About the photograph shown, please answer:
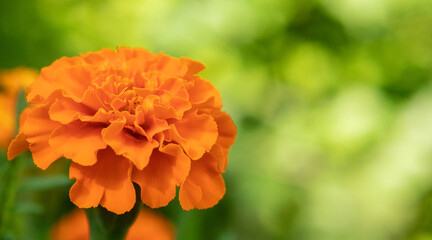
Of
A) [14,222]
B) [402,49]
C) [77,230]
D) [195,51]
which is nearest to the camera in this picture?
[14,222]

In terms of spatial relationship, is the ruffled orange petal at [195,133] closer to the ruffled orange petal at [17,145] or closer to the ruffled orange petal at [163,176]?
the ruffled orange petal at [163,176]

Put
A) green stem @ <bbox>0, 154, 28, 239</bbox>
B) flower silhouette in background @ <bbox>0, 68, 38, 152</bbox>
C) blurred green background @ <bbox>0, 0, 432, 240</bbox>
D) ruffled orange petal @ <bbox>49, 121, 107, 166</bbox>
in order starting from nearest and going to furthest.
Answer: ruffled orange petal @ <bbox>49, 121, 107, 166</bbox>, green stem @ <bbox>0, 154, 28, 239</bbox>, flower silhouette in background @ <bbox>0, 68, 38, 152</bbox>, blurred green background @ <bbox>0, 0, 432, 240</bbox>

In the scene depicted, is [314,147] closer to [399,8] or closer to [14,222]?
[399,8]

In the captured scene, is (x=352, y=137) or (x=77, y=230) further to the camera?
(x=352, y=137)

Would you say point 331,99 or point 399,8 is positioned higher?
point 399,8

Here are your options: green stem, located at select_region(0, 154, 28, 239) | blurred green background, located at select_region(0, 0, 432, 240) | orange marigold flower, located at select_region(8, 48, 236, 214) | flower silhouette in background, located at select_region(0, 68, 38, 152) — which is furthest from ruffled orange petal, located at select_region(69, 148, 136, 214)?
blurred green background, located at select_region(0, 0, 432, 240)

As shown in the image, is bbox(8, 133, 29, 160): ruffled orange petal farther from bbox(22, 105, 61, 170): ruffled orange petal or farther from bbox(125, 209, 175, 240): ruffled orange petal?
bbox(125, 209, 175, 240): ruffled orange petal

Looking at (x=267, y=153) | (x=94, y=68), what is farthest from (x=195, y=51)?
(x=94, y=68)
